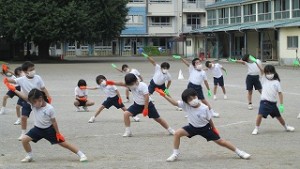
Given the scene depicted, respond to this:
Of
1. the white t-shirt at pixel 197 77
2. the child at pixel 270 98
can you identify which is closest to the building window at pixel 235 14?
the white t-shirt at pixel 197 77

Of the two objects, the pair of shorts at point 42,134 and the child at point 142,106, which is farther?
the child at point 142,106

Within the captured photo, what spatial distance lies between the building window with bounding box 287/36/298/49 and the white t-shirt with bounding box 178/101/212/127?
124 feet

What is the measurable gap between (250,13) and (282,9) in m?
6.76

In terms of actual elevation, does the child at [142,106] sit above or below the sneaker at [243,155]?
above

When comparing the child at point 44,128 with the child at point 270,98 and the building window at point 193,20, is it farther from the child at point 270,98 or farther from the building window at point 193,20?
the building window at point 193,20

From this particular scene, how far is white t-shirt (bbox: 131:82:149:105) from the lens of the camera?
10.3 m

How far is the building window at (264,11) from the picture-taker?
53.6 m

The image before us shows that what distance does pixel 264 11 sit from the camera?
5459cm

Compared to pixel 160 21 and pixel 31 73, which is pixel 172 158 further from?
pixel 160 21

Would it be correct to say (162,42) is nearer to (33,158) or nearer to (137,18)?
(137,18)

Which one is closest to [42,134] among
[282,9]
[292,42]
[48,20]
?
[292,42]

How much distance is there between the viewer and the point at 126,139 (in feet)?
33.7

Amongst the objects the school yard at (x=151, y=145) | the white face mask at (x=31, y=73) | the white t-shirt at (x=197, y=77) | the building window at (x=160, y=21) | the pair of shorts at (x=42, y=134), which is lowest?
the school yard at (x=151, y=145)

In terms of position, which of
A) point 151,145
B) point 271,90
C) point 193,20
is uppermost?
point 193,20
